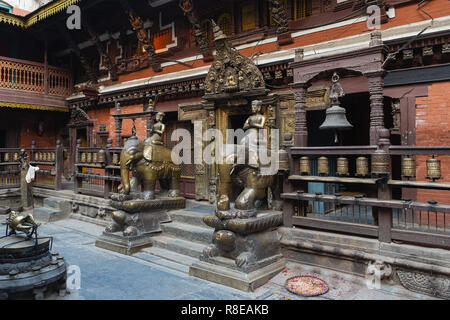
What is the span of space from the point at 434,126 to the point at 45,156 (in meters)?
11.9

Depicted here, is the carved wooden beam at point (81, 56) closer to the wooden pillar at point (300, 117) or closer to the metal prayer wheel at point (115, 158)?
the metal prayer wheel at point (115, 158)

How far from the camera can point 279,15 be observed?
7.91m

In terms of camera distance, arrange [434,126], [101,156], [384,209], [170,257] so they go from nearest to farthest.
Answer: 1. [384,209]
2. [170,257]
3. [434,126]
4. [101,156]

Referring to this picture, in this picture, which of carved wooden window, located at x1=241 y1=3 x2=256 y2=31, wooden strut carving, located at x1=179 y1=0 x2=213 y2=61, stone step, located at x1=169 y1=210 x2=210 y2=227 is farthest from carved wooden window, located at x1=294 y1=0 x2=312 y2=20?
stone step, located at x1=169 y1=210 x2=210 y2=227

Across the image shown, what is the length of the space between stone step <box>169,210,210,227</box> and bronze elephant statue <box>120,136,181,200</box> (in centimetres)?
65

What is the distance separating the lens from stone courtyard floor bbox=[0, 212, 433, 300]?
4352 millimetres

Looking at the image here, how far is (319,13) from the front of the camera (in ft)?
25.1

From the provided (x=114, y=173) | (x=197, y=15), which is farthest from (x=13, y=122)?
(x=197, y=15)

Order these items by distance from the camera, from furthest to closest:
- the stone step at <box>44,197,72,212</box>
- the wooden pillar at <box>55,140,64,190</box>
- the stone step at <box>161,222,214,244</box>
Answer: the wooden pillar at <box>55,140,64,190</box> < the stone step at <box>44,197,72,212</box> < the stone step at <box>161,222,214,244</box>

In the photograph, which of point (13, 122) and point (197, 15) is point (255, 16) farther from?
point (13, 122)

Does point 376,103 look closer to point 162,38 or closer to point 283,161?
point 283,161

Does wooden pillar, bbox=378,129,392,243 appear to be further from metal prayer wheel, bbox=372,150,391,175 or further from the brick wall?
the brick wall

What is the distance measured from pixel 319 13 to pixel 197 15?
3.70m

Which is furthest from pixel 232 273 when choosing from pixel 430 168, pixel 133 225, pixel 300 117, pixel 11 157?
pixel 11 157
